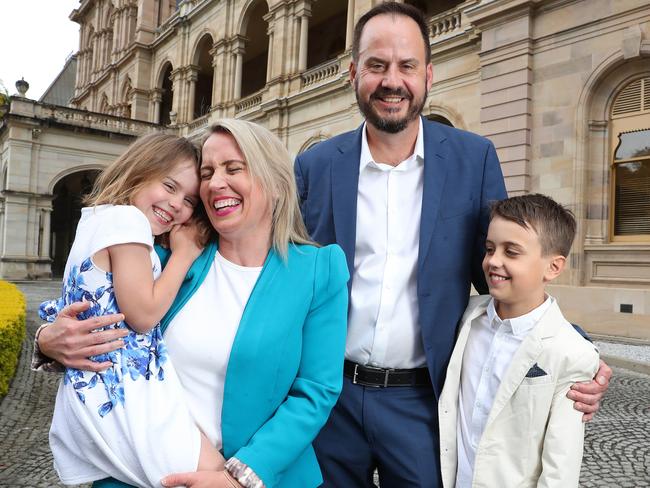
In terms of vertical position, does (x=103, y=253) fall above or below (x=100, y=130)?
below

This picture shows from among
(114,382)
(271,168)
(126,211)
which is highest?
(271,168)

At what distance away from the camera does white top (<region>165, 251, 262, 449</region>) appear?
5.34 feet

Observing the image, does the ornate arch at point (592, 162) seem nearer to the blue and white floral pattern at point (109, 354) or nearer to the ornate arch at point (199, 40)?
the blue and white floral pattern at point (109, 354)

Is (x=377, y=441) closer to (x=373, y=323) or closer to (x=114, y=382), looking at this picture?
(x=373, y=323)

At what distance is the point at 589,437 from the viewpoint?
15.1ft

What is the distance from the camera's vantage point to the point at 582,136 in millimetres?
10180

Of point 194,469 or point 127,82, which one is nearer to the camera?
point 194,469

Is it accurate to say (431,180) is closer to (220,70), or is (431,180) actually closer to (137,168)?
(137,168)

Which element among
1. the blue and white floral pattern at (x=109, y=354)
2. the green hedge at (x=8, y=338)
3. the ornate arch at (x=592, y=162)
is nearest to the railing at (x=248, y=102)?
the ornate arch at (x=592, y=162)

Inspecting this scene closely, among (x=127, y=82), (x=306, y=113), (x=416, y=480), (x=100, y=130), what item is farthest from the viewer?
(x=127, y=82)

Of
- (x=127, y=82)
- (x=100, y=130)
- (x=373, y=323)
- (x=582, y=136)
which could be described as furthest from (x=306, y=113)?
(x=127, y=82)

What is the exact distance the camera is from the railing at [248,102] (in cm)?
2019

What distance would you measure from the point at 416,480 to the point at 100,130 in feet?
88.2

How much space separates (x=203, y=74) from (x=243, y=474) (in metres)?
30.2
